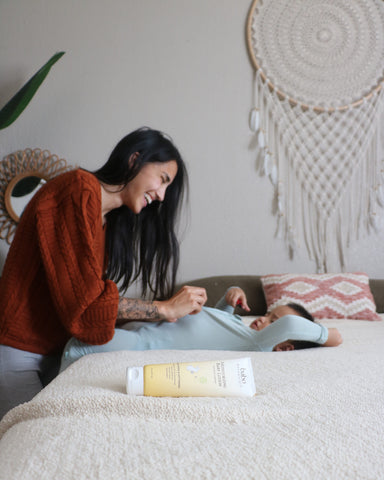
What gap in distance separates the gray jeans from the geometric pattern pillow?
1.14m

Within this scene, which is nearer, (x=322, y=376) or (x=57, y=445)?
(x=57, y=445)

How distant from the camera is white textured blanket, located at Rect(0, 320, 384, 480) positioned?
16.8 inches

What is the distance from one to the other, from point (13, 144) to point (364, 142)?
1.86 m

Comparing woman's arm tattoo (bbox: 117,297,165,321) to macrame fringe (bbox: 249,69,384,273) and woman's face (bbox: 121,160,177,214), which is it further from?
macrame fringe (bbox: 249,69,384,273)

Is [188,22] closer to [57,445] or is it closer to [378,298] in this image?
[378,298]

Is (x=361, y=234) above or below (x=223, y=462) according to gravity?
below

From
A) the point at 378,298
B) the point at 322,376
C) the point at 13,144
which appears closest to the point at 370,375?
the point at 322,376

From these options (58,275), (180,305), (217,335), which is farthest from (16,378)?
(217,335)

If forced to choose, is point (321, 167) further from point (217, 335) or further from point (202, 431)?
point (202, 431)

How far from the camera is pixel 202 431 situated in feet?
1.75

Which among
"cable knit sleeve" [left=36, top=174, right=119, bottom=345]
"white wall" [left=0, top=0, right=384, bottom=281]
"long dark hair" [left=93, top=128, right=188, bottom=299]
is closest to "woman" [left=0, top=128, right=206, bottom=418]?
"cable knit sleeve" [left=36, top=174, right=119, bottom=345]

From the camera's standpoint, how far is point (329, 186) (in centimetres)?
231

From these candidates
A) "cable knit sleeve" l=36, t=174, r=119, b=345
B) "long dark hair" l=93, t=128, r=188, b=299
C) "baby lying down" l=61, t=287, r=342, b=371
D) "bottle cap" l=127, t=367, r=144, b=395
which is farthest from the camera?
"long dark hair" l=93, t=128, r=188, b=299

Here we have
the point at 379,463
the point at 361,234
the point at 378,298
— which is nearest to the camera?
the point at 379,463
